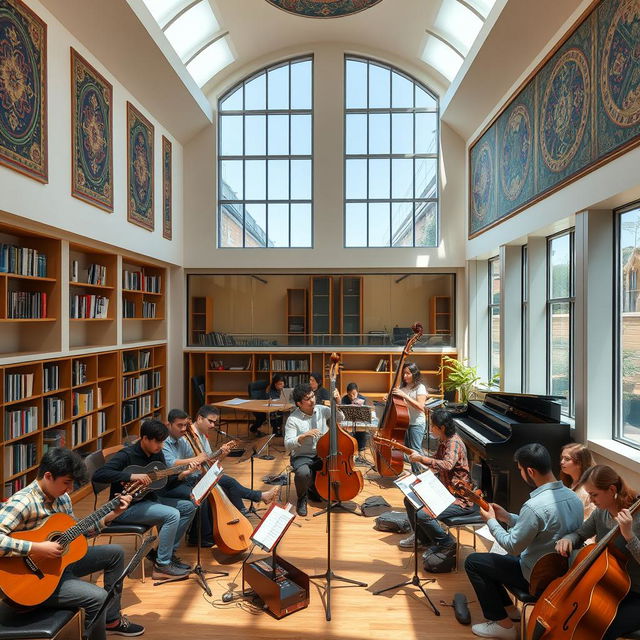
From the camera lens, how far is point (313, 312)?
9453 mm

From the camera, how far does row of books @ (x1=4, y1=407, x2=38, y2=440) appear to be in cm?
469

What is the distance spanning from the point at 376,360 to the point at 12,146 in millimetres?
6682

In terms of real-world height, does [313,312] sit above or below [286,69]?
below

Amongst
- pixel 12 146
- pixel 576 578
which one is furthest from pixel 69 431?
pixel 576 578

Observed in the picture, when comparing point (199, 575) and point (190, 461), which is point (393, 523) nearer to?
point (199, 575)

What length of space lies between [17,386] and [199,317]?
468 cm

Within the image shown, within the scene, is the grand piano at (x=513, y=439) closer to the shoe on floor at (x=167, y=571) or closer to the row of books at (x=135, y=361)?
the shoe on floor at (x=167, y=571)

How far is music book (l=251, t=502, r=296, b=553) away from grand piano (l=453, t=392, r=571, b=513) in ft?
7.24

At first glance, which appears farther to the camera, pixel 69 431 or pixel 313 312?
pixel 313 312

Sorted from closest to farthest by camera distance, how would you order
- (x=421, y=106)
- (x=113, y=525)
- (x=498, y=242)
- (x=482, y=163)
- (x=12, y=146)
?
1. (x=113, y=525)
2. (x=12, y=146)
3. (x=498, y=242)
4. (x=482, y=163)
5. (x=421, y=106)

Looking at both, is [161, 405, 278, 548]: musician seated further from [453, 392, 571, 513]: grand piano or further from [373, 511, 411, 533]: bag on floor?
[453, 392, 571, 513]: grand piano

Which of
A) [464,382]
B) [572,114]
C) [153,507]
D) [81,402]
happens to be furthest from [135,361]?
[572,114]

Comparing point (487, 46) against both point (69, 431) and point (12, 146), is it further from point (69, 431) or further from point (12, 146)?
point (69, 431)

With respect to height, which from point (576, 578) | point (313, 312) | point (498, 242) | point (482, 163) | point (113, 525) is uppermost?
point (482, 163)
